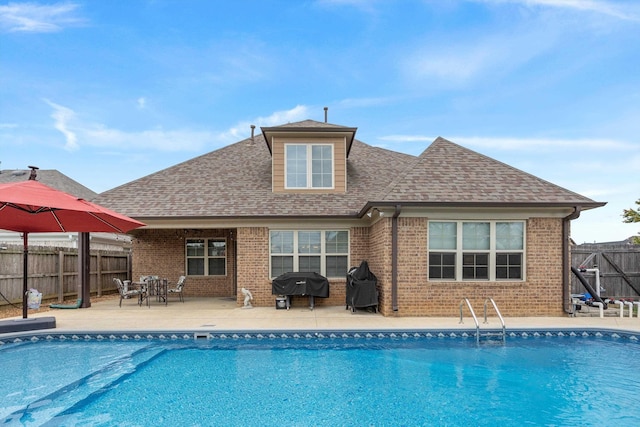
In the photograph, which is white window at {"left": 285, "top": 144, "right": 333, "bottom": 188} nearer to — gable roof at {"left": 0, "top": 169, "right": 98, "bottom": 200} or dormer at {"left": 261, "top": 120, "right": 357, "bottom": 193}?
dormer at {"left": 261, "top": 120, "right": 357, "bottom": 193}

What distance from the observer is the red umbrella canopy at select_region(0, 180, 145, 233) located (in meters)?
7.20

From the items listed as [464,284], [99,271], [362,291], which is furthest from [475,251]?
[99,271]

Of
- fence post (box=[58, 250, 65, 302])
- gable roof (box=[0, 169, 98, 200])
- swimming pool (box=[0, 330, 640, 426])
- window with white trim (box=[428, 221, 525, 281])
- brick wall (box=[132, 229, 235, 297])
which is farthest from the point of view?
gable roof (box=[0, 169, 98, 200])

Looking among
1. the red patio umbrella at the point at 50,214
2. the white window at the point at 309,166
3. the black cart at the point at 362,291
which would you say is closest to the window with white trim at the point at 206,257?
the white window at the point at 309,166

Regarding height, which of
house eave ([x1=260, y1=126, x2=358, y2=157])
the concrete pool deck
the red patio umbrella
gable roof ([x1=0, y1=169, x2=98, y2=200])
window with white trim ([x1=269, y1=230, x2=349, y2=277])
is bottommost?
the concrete pool deck

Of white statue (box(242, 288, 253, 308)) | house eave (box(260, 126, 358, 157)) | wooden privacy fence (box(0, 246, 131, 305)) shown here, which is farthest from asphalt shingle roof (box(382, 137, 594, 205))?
wooden privacy fence (box(0, 246, 131, 305))

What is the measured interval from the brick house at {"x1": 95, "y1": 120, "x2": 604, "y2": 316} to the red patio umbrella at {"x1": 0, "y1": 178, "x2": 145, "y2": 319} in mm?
2702

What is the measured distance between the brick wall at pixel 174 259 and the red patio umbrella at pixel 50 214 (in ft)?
17.9

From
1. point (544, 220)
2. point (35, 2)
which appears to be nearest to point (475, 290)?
point (544, 220)

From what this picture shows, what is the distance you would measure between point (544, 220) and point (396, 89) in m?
9.50

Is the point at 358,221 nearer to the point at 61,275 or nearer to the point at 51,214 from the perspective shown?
the point at 51,214

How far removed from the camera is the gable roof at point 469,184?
973 centimetres

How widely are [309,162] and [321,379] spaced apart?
7.91 m

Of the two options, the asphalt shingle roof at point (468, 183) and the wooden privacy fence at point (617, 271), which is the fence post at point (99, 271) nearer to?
the asphalt shingle roof at point (468, 183)
